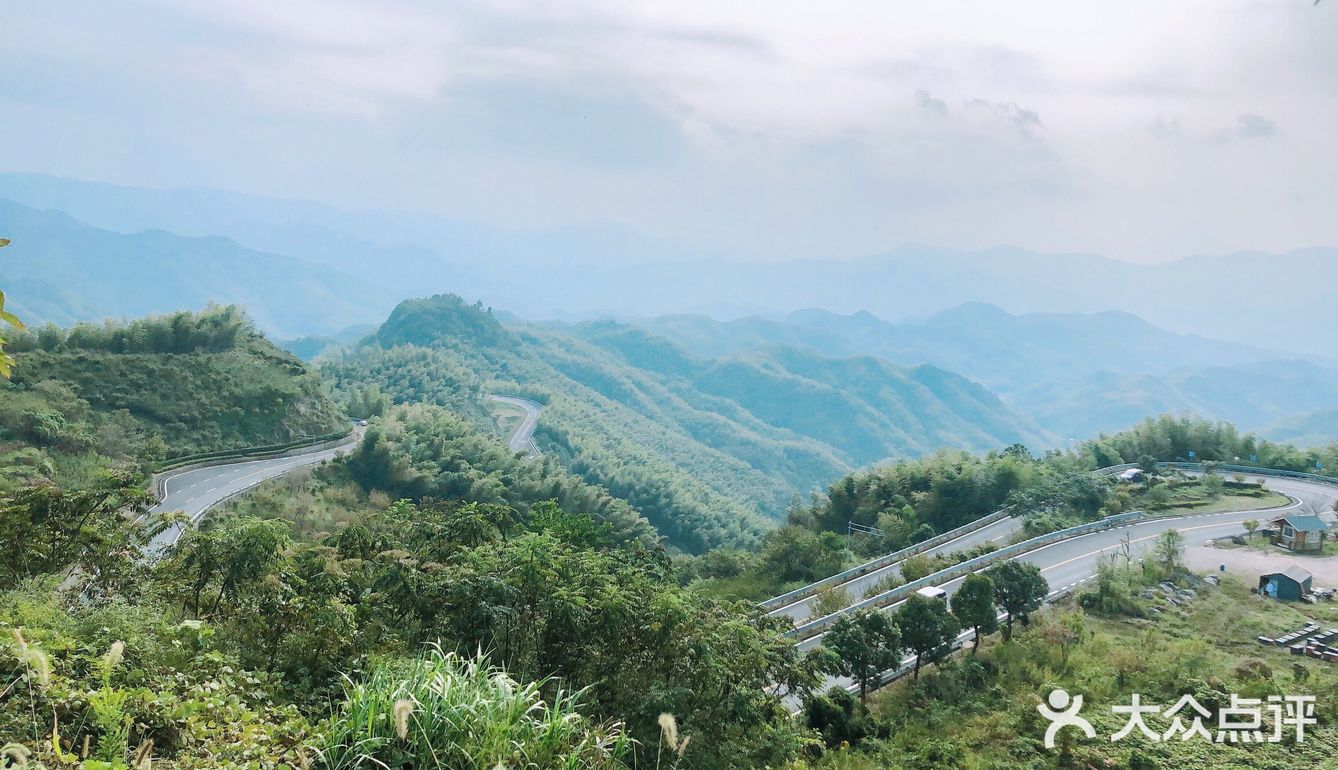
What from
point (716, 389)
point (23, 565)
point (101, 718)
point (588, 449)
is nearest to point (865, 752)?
point (101, 718)

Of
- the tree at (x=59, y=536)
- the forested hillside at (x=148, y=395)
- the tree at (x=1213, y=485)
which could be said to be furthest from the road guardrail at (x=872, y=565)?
the forested hillside at (x=148, y=395)

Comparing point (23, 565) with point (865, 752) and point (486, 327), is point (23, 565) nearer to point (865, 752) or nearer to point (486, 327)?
point (865, 752)

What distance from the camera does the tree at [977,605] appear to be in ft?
54.2

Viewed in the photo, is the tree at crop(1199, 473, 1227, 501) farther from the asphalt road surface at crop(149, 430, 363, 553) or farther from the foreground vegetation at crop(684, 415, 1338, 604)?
the asphalt road surface at crop(149, 430, 363, 553)

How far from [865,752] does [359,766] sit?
29.3 ft

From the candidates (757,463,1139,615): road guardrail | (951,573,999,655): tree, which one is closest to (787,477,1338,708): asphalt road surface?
(757,463,1139,615): road guardrail

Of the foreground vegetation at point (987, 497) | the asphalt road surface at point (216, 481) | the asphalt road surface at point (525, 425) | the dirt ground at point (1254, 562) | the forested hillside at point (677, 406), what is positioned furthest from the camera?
the forested hillside at point (677, 406)

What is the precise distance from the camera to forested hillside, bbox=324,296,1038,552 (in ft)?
201

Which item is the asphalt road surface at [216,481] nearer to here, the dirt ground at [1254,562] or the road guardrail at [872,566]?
the road guardrail at [872,566]

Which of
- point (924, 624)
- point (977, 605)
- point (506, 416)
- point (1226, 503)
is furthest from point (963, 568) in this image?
point (506, 416)

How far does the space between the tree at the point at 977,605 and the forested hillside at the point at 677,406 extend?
116 ft

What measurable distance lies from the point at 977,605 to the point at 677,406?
114m

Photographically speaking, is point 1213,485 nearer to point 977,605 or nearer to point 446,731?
point 977,605

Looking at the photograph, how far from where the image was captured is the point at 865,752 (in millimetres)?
11664
